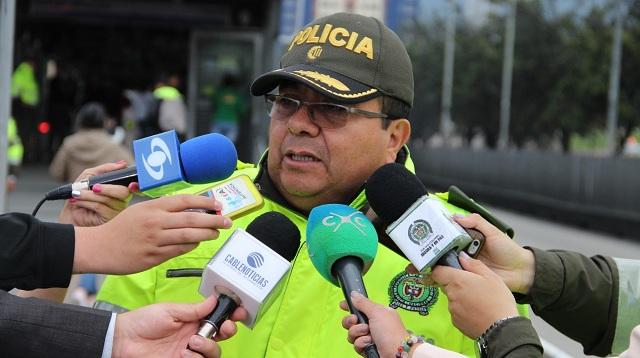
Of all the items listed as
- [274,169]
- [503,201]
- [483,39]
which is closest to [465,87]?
[483,39]

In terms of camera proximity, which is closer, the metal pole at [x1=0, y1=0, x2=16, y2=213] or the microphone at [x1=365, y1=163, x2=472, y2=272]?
the microphone at [x1=365, y1=163, x2=472, y2=272]

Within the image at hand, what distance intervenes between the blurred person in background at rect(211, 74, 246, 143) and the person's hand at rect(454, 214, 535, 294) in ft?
48.0

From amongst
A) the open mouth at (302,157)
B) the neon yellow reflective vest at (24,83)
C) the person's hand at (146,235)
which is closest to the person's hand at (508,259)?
the open mouth at (302,157)

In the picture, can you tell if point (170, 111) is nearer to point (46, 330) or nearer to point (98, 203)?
point (98, 203)

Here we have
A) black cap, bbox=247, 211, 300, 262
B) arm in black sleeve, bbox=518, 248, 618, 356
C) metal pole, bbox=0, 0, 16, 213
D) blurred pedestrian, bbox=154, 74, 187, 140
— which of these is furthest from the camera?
blurred pedestrian, bbox=154, 74, 187, 140

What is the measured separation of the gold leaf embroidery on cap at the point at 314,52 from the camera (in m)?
3.11

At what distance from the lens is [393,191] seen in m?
2.50

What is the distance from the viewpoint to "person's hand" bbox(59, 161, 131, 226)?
104 inches

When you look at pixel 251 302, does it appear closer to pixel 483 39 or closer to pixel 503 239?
pixel 503 239

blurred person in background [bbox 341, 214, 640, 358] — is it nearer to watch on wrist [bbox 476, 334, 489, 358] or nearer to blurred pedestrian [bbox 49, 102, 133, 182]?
watch on wrist [bbox 476, 334, 489, 358]

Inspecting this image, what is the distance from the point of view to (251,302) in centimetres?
221

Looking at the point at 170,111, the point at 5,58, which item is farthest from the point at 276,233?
the point at 170,111

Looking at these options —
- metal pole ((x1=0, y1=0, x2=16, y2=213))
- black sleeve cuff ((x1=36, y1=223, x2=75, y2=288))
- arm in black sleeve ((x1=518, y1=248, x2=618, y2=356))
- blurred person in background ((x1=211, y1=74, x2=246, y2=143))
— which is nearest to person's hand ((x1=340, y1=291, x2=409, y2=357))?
black sleeve cuff ((x1=36, y1=223, x2=75, y2=288))

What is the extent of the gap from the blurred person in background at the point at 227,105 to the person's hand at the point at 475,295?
49.9 feet
